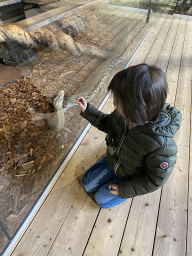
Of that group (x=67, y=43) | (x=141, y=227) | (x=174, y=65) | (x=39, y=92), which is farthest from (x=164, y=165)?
(x=174, y=65)

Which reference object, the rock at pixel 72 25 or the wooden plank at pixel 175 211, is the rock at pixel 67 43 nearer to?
the rock at pixel 72 25

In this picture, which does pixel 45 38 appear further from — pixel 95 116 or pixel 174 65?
pixel 174 65

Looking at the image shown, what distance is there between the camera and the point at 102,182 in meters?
1.25

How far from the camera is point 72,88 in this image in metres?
1.44

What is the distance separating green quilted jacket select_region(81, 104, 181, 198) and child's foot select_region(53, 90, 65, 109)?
13.2 inches

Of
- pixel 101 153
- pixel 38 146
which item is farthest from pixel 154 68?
pixel 101 153

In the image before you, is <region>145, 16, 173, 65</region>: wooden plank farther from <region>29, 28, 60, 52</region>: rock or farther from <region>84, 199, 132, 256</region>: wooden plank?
<region>84, 199, 132, 256</region>: wooden plank

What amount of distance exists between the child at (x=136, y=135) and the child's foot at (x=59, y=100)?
321 mm

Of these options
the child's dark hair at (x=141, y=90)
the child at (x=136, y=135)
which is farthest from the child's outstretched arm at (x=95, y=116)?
the child's dark hair at (x=141, y=90)

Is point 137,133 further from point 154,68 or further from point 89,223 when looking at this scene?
point 89,223

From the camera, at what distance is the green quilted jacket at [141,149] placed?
0.82 meters

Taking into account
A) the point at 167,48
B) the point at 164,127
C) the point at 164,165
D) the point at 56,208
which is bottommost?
the point at 56,208

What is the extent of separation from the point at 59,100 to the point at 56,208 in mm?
713

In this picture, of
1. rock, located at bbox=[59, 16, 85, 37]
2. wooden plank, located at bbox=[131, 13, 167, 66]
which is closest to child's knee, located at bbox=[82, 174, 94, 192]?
rock, located at bbox=[59, 16, 85, 37]
